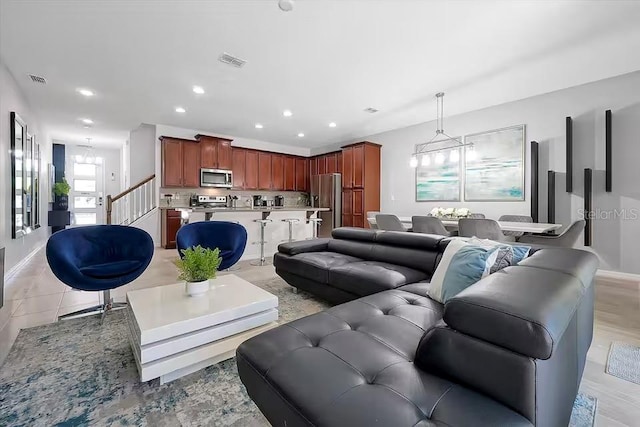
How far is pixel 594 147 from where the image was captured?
4.02m

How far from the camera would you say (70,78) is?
3947 millimetres

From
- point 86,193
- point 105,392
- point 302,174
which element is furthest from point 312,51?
point 86,193

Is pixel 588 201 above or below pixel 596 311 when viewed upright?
above

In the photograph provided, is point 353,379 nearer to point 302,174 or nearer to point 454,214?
point 454,214

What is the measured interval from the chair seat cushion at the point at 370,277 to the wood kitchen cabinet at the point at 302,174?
614 centimetres

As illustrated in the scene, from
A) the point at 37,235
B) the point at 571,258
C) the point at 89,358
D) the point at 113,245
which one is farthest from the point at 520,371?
the point at 37,235

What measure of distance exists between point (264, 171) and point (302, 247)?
5.01 meters

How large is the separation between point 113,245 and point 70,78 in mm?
2937

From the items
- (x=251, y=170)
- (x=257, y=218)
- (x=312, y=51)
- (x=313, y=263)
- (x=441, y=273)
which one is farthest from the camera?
(x=251, y=170)

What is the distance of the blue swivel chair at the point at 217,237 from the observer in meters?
3.20

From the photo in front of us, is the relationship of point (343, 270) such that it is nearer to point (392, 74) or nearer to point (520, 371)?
point (520, 371)

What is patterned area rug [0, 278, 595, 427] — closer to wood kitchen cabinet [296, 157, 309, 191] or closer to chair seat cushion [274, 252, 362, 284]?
chair seat cushion [274, 252, 362, 284]

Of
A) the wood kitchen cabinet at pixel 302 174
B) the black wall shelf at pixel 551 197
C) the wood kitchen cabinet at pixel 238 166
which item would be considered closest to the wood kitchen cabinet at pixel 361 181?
the wood kitchen cabinet at pixel 302 174

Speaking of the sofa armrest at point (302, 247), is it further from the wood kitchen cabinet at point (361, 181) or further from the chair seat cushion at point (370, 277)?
the wood kitchen cabinet at point (361, 181)
